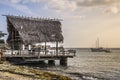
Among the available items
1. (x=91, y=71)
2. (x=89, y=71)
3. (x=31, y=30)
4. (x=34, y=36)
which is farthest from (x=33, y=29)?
(x=91, y=71)

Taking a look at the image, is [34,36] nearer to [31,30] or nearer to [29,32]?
[29,32]

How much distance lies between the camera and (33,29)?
55.2 meters

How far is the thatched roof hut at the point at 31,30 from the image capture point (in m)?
52.9

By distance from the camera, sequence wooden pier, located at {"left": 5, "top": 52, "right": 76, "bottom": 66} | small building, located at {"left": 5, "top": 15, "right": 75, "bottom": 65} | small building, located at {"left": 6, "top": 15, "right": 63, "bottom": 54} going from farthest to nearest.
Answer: small building, located at {"left": 6, "top": 15, "right": 63, "bottom": 54}, small building, located at {"left": 5, "top": 15, "right": 75, "bottom": 65}, wooden pier, located at {"left": 5, "top": 52, "right": 76, "bottom": 66}

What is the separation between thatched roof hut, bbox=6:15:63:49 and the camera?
52.9 meters

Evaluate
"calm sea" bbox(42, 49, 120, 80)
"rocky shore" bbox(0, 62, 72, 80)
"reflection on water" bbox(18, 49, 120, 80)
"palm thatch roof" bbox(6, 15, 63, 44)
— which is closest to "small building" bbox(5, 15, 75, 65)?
"palm thatch roof" bbox(6, 15, 63, 44)

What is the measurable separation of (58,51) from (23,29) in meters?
7.76

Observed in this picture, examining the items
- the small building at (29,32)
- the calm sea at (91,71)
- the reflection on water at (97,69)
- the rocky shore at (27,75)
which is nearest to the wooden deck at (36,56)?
the calm sea at (91,71)

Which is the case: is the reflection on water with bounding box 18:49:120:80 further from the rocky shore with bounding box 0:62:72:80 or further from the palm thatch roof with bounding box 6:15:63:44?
the rocky shore with bounding box 0:62:72:80

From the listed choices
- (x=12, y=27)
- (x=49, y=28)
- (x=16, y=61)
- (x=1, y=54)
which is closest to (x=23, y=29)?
(x=12, y=27)

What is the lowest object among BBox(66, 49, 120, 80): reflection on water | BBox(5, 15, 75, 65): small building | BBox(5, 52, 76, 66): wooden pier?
BBox(66, 49, 120, 80): reflection on water

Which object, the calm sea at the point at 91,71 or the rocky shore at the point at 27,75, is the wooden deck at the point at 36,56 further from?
the rocky shore at the point at 27,75

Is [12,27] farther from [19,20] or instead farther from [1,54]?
[1,54]

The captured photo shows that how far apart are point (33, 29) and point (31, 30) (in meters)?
0.81
